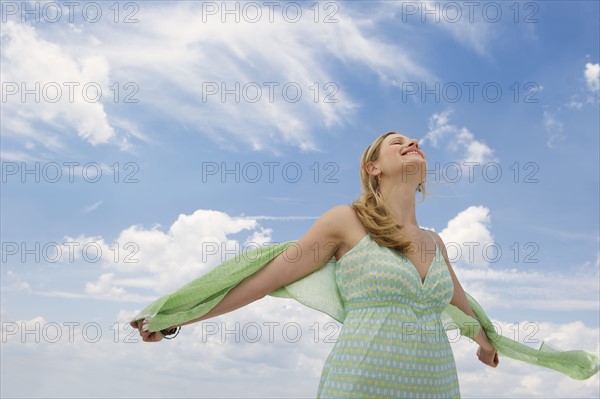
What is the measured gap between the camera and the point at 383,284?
133 inches

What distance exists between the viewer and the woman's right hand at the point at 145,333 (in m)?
3.50

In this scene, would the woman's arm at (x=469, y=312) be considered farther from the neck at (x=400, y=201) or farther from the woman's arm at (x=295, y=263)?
the woman's arm at (x=295, y=263)

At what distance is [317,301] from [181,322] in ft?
2.55

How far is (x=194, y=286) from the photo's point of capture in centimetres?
362

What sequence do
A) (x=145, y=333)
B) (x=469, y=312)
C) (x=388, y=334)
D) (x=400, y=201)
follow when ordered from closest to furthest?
(x=388, y=334) → (x=145, y=333) → (x=400, y=201) → (x=469, y=312)

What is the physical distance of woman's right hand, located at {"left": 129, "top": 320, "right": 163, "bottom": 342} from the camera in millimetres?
3502

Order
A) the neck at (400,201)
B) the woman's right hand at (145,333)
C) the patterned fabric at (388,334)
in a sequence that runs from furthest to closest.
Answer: the neck at (400,201), the woman's right hand at (145,333), the patterned fabric at (388,334)

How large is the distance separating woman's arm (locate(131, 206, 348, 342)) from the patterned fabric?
139mm

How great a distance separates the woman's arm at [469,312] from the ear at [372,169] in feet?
1.93

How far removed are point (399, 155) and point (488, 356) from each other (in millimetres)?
1528

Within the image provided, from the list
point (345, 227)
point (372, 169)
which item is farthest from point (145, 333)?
point (372, 169)

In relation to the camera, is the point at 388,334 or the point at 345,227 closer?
the point at 388,334

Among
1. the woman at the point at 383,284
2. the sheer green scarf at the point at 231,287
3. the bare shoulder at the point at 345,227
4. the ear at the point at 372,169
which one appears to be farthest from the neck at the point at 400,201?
the sheer green scarf at the point at 231,287

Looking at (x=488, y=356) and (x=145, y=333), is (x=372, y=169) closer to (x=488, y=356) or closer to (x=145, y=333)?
(x=488, y=356)
